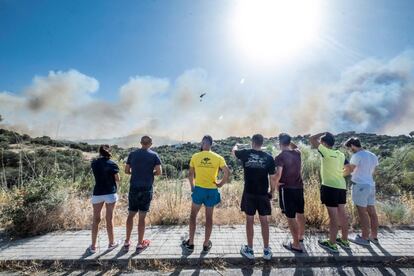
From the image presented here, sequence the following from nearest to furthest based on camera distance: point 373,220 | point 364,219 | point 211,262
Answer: point 211,262, point 364,219, point 373,220

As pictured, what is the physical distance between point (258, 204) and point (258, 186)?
1.03 ft

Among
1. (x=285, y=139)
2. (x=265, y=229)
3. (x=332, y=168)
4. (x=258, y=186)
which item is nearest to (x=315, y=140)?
(x=332, y=168)

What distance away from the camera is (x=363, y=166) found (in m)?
5.86

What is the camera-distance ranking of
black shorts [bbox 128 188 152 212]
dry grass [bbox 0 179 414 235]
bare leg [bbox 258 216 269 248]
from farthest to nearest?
dry grass [bbox 0 179 414 235], black shorts [bbox 128 188 152 212], bare leg [bbox 258 216 269 248]

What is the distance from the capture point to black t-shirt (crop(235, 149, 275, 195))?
17.2ft

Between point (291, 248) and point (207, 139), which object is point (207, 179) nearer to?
point (207, 139)

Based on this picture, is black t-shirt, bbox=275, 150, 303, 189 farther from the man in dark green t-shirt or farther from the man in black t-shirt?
the man in dark green t-shirt

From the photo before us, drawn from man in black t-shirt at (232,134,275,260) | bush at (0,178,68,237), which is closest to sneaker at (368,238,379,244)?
man in black t-shirt at (232,134,275,260)

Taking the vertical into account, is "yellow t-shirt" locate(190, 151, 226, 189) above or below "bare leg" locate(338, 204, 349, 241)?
above

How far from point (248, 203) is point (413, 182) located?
36.9 ft

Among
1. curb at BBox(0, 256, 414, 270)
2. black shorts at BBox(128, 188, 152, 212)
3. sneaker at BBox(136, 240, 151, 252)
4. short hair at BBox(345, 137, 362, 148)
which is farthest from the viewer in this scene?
short hair at BBox(345, 137, 362, 148)

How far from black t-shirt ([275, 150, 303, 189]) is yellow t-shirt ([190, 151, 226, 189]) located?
1042 mm

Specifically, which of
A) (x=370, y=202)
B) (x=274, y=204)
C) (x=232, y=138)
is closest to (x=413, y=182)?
(x=274, y=204)

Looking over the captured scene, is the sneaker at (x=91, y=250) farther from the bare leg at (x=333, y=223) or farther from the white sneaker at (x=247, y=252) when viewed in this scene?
the bare leg at (x=333, y=223)
